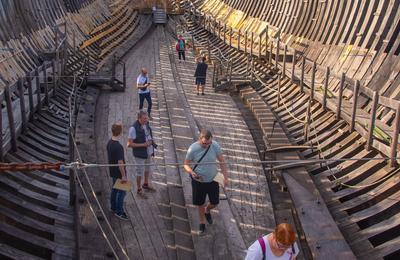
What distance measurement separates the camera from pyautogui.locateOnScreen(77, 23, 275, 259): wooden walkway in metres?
9.26

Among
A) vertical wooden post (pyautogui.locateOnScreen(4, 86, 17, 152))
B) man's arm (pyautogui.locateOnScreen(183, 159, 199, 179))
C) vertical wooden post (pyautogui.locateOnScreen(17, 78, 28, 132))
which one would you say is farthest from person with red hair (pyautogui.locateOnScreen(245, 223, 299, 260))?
vertical wooden post (pyautogui.locateOnScreen(17, 78, 28, 132))

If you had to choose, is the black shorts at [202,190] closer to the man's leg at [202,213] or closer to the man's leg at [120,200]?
the man's leg at [202,213]

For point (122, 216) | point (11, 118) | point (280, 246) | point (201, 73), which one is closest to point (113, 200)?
point (122, 216)

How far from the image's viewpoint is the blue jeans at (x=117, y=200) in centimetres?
980

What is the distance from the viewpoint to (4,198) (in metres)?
9.16

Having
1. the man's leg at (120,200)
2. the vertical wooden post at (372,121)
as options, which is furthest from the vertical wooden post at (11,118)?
the vertical wooden post at (372,121)

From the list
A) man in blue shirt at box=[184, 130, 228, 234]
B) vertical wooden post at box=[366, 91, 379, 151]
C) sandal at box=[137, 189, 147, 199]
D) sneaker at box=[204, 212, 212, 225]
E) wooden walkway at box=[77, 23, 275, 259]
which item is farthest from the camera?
sandal at box=[137, 189, 147, 199]

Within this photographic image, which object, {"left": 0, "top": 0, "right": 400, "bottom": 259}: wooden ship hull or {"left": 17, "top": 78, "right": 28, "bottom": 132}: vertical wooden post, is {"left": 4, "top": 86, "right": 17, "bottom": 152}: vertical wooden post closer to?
{"left": 0, "top": 0, "right": 400, "bottom": 259}: wooden ship hull

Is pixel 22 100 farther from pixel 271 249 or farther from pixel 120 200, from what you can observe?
pixel 271 249

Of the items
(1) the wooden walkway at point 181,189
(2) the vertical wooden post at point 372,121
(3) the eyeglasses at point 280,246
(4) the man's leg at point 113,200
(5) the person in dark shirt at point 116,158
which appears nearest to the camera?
(3) the eyeglasses at point 280,246

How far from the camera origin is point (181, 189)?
11266 millimetres

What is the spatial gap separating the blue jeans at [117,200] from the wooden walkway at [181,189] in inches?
6.2

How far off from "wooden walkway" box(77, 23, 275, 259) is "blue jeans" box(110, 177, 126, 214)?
0.16 meters

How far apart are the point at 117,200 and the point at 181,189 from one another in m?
1.67
